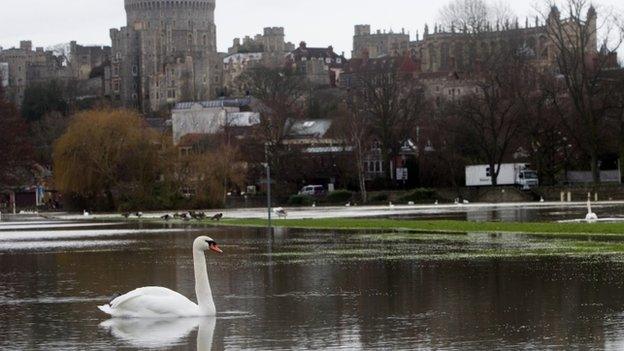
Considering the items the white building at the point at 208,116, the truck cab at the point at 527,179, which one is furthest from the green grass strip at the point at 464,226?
the white building at the point at 208,116

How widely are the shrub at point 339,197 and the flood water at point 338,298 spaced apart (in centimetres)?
6906

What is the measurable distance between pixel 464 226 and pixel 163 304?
27.7 m

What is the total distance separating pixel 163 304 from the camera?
67.3 ft

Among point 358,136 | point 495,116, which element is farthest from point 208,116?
point 495,116

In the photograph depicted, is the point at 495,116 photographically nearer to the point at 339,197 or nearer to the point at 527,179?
the point at 527,179

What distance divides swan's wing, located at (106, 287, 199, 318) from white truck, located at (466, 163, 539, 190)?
278ft

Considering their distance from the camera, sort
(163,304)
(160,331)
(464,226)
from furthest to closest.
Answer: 1. (464,226)
2. (163,304)
3. (160,331)

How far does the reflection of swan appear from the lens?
18188 mm

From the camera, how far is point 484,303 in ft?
70.2

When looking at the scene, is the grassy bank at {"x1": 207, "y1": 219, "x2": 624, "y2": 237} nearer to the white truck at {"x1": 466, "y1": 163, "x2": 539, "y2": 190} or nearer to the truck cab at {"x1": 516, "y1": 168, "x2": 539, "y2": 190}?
the truck cab at {"x1": 516, "y1": 168, "x2": 539, "y2": 190}

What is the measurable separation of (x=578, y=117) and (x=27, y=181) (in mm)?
53722

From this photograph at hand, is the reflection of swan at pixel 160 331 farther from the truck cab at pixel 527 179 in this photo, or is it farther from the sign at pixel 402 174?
the sign at pixel 402 174

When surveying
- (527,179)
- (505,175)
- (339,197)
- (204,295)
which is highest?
(505,175)

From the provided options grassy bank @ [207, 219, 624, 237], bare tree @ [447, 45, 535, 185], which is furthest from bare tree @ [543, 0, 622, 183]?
grassy bank @ [207, 219, 624, 237]
